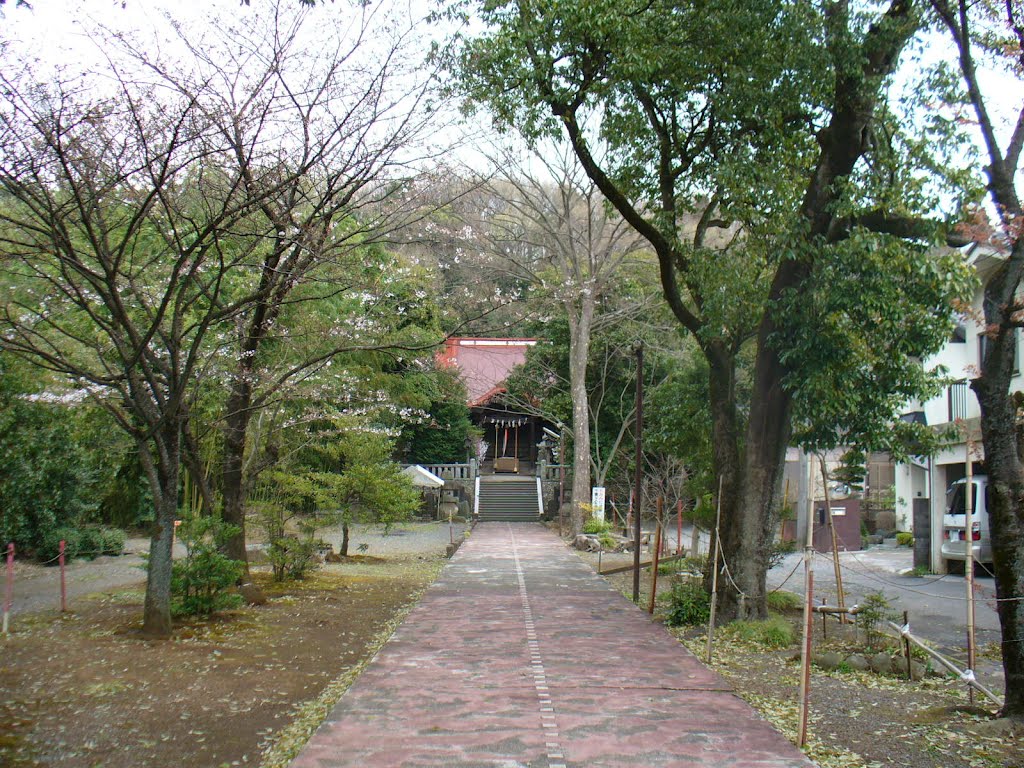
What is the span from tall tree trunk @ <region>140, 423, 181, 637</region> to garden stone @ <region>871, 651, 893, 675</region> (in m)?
7.51

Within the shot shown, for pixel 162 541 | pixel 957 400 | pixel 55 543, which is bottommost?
pixel 55 543

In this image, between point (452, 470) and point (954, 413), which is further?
point (452, 470)

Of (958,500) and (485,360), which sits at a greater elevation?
(485,360)

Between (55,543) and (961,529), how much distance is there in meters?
17.7

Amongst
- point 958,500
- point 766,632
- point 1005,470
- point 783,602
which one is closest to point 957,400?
point 958,500

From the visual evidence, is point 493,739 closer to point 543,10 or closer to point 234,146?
point 234,146

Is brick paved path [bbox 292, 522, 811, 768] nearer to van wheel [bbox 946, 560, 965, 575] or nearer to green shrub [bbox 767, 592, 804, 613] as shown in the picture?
green shrub [bbox 767, 592, 804, 613]

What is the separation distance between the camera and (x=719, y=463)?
12.2m

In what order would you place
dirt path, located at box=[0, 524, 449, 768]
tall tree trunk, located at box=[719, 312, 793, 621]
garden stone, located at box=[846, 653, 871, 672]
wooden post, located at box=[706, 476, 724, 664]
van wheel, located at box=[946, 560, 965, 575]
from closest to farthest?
dirt path, located at box=[0, 524, 449, 768] → garden stone, located at box=[846, 653, 871, 672] → wooden post, located at box=[706, 476, 724, 664] → tall tree trunk, located at box=[719, 312, 793, 621] → van wheel, located at box=[946, 560, 965, 575]

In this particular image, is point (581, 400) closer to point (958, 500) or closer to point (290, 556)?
point (958, 500)

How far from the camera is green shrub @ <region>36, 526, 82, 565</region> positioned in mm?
17672

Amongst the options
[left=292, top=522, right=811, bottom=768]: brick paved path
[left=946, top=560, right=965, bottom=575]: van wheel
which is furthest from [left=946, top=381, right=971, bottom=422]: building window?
[left=292, top=522, right=811, bottom=768]: brick paved path

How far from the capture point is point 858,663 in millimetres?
8984

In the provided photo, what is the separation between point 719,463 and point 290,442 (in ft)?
31.5
